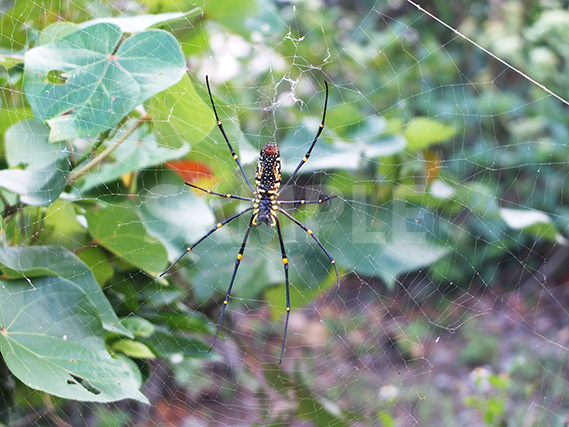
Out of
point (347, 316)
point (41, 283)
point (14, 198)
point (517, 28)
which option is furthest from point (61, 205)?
point (517, 28)

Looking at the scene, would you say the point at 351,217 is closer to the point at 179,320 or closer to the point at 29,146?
the point at 179,320

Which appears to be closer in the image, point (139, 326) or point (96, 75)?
point (96, 75)

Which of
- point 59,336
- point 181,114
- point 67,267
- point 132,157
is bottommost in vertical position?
point 59,336

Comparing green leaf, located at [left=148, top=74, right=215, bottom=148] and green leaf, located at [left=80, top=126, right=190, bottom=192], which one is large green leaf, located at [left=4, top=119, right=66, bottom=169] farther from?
green leaf, located at [left=148, top=74, right=215, bottom=148]

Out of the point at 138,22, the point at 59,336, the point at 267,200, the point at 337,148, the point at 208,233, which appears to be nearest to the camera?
the point at 59,336

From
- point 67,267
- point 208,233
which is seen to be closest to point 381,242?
point 208,233

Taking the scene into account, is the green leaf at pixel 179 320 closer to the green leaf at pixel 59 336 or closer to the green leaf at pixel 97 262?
the green leaf at pixel 97 262
